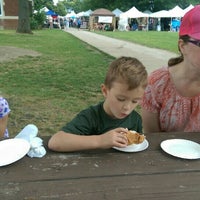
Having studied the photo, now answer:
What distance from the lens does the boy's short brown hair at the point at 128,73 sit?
72.4 inches

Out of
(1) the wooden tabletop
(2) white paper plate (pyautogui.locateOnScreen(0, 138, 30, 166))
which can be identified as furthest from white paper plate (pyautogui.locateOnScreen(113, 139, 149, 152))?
(2) white paper plate (pyautogui.locateOnScreen(0, 138, 30, 166))

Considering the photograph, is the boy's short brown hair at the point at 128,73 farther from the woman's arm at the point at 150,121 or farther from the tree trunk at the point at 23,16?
the tree trunk at the point at 23,16

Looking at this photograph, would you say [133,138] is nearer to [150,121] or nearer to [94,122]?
[94,122]

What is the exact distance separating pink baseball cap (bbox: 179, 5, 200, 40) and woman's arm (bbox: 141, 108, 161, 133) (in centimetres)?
62

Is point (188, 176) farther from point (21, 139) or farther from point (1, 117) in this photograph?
point (1, 117)

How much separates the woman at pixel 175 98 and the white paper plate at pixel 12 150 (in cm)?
99

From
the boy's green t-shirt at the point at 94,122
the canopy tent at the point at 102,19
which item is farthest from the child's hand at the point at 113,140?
the canopy tent at the point at 102,19

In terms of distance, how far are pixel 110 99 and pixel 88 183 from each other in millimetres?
606

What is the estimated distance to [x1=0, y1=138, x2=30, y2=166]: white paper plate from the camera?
1.62 m

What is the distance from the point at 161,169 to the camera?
161 cm

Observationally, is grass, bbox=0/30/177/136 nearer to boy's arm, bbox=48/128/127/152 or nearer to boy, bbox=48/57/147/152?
boy, bbox=48/57/147/152

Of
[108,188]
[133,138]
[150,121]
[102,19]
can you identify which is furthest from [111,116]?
[102,19]

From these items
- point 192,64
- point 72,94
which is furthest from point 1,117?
point 72,94

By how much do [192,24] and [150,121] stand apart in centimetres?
76
